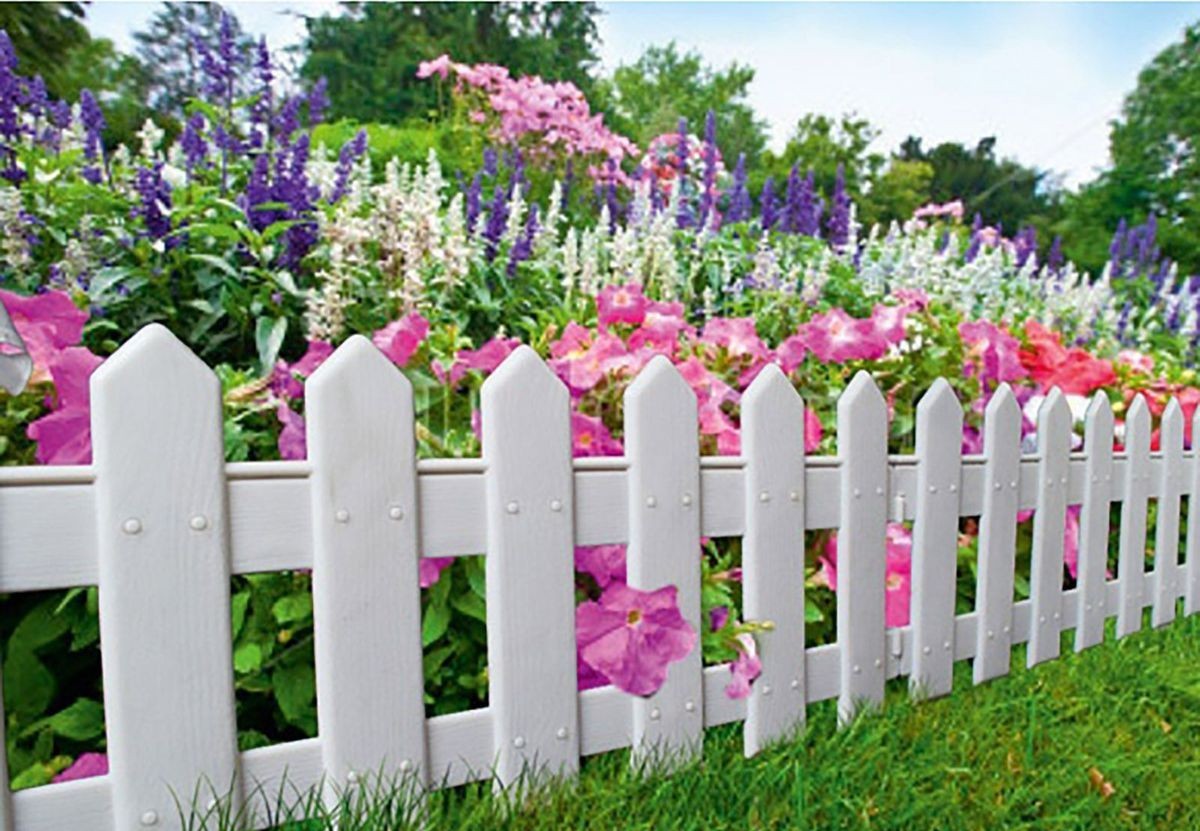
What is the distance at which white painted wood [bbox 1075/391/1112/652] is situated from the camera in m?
2.41

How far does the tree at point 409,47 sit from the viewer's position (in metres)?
17.0

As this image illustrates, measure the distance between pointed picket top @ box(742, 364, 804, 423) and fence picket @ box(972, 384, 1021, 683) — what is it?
685 mm

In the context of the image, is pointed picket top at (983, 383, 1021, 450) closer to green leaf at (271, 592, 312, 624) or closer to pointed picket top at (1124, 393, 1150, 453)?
pointed picket top at (1124, 393, 1150, 453)

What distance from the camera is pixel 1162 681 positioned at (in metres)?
2.14

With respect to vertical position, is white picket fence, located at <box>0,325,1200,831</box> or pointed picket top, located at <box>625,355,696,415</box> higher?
pointed picket top, located at <box>625,355,696,415</box>

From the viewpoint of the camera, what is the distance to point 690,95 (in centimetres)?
2252

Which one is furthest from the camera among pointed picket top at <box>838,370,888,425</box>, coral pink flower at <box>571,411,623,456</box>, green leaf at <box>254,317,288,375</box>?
green leaf at <box>254,317,288,375</box>

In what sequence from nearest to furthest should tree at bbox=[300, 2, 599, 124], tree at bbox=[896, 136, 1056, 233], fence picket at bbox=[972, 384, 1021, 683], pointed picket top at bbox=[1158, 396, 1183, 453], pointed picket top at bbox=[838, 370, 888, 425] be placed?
pointed picket top at bbox=[838, 370, 888, 425] < fence picket at bbox=[972, 384, 1021, 683] < pointed picket top at bbox=[1158, 396, 1183, 453] < tree at bbox=[300, 2, 599, 124] < tree at bbox=[896, 136, 1056, 233]

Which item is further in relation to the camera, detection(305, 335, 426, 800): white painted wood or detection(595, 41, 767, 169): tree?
detection(595, 41, 767, 169): tree

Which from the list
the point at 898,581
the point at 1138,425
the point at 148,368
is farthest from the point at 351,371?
the point at 1138,425

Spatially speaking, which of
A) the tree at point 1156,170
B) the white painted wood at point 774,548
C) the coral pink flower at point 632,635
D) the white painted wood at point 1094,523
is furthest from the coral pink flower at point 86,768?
the tree at point 1156,170

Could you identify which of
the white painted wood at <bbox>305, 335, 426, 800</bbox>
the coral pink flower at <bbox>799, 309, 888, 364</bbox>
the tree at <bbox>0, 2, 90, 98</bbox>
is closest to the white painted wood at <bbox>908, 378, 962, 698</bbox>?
the coral pink flower at <bbox>799, 309, 888, 364</bbox>

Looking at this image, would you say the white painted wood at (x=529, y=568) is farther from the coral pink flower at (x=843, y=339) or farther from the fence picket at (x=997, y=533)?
the fence picket at (x=997, y=533)

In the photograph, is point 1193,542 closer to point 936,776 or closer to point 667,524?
point 936,776
